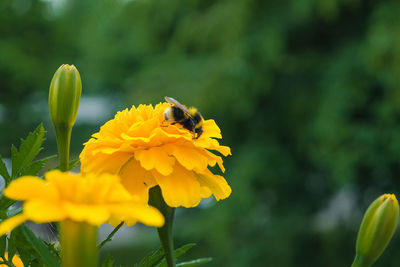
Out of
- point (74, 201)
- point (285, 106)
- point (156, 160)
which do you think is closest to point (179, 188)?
point (156, 160)

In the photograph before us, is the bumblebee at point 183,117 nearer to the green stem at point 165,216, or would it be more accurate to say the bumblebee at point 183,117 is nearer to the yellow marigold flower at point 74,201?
the green stem at point 165,216

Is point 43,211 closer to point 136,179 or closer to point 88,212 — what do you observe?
point 88,212

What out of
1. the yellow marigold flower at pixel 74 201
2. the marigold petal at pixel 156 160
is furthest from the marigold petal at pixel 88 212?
the marigold petal at pixel 156 160

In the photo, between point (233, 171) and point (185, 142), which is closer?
point (185, 142)

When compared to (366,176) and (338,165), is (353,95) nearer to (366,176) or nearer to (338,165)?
(338,165)

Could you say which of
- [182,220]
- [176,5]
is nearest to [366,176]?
[182,220]

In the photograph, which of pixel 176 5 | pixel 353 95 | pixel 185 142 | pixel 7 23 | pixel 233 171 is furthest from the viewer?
pixel 7 23
